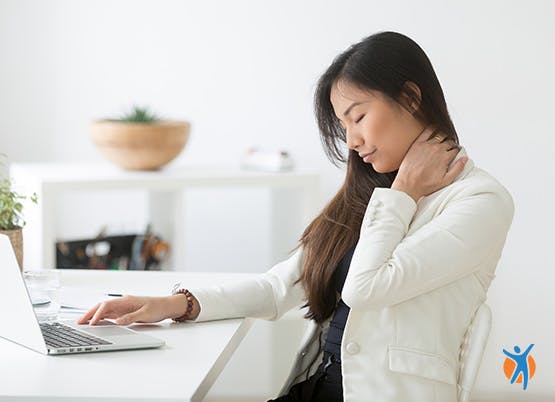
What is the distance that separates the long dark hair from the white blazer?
0.58 ft

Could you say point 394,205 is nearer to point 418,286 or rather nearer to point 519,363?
point 418,286

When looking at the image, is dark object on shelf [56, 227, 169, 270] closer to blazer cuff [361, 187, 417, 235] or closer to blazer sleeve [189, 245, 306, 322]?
blazer sleeve [189, 245, 306, 322]

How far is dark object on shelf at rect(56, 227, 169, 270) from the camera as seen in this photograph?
12.9 feet

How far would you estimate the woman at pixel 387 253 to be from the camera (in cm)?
176

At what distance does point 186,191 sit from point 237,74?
0.55 m

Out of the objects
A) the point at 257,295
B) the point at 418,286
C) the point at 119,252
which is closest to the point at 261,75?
the point at 119,252

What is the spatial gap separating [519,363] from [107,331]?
7.82 ft

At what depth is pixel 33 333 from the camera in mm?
1667

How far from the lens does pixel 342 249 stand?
6.59 feet

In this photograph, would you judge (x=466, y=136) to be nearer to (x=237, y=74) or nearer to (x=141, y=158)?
(x=237, y=74)

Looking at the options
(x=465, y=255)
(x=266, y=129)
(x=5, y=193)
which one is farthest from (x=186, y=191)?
(x=465, y=255)

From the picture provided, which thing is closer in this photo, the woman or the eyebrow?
the woman

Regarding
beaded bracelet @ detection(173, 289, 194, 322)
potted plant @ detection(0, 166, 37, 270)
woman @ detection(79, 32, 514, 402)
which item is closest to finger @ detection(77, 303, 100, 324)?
woman @ detection(79, 32, 514, 402)

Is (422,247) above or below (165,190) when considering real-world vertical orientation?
above
